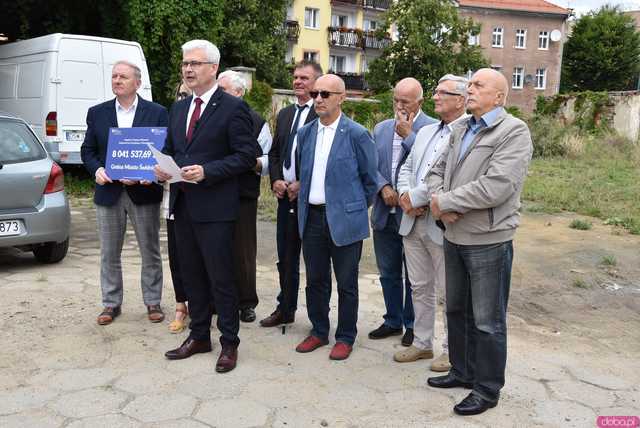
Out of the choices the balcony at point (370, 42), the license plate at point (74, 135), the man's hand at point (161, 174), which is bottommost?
the license plate at point (74, 135)

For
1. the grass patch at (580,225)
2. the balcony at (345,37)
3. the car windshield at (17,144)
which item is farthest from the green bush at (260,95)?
the balcony at (345,37)

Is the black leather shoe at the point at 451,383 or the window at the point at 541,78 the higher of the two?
the window at the point at 541,78

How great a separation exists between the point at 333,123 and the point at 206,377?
75.0 inches

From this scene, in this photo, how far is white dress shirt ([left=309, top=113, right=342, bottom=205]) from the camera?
177 inches

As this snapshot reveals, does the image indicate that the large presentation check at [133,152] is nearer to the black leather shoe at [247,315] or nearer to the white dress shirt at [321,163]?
the white dress shirt at [321,163]

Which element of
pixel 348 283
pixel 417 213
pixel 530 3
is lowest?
pixel 348 283

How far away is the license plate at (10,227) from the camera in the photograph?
6.25 meters

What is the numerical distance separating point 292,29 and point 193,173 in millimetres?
40778

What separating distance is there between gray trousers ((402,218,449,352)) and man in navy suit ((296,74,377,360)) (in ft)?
1.17

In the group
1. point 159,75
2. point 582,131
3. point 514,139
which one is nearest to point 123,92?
point 514,139

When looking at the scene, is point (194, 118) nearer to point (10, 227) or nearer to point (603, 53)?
point (10, 227)

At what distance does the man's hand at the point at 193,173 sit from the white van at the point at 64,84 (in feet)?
25.8

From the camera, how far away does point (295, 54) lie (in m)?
45.0

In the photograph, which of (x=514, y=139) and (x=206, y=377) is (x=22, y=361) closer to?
(x=206, y=377)
